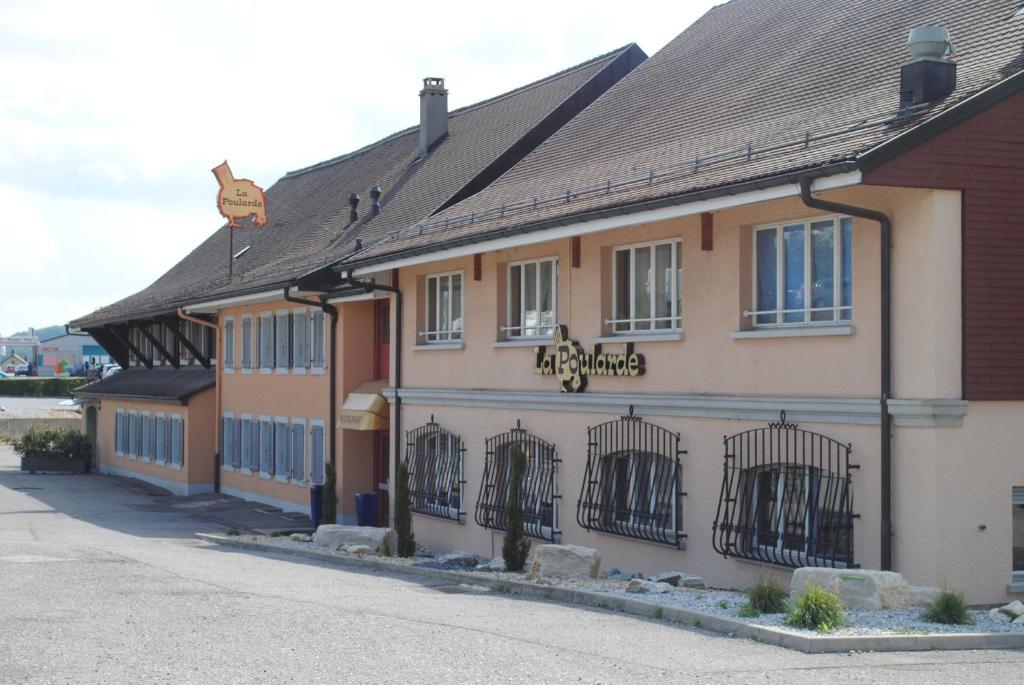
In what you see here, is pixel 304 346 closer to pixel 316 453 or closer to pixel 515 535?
pixel 316 453

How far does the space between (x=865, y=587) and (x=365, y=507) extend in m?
14.8

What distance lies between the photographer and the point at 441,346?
2291cm

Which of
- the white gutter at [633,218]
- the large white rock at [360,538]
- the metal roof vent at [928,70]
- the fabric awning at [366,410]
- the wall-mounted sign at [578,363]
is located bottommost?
the large white rock at [360,538]

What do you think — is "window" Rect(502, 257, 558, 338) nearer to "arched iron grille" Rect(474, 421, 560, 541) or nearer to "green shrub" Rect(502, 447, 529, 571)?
"arched iron grille" Rect(474, 421, 560, 541)

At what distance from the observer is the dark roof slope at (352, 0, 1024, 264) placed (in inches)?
566

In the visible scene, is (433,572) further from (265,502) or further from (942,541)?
(265,502)

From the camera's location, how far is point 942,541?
13.2 meters

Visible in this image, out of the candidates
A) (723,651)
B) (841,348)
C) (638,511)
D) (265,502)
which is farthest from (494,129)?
(723,651)

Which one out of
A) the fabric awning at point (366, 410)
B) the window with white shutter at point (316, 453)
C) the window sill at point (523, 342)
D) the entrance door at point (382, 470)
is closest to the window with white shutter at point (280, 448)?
the window with white shutter at point (316, 453)

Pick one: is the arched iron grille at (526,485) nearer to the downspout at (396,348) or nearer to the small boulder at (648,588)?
the downspout at (396,348)

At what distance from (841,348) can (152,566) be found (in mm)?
9154

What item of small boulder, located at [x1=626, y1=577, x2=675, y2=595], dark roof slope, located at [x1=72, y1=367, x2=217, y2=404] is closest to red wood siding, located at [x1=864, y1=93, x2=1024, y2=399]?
small boulder, located at [x1=626, y1=577, x2=675, y2=595]

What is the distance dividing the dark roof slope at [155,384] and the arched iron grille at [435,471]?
1376 centimetres

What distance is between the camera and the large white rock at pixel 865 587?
12.1 meters
